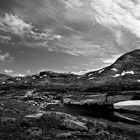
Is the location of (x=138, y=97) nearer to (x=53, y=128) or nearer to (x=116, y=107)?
(x=116, y=107)

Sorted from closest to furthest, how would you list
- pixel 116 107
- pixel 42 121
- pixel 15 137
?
pixel 15 137, pixel 42 121, pixel 116 107

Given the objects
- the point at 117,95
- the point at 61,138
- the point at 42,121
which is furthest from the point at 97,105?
the point at 61,138

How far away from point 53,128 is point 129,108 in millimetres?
39703

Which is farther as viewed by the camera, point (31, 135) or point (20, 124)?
point (20, 124)

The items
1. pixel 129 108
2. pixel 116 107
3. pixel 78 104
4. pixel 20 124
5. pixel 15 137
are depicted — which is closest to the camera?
pixel 15 137

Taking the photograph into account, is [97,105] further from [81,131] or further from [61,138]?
[61,138]

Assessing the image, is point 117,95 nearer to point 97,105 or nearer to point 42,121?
point 97,105

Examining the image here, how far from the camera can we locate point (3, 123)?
2214 cm

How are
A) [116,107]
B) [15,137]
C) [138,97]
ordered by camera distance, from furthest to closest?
[138,97]
[116,107]
[15,137]

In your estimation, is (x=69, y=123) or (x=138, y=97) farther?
(x=138, y=97)

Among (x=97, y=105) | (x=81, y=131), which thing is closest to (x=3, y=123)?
(x=81, y=131)

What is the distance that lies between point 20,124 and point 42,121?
141 inches

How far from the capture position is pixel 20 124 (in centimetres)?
2209

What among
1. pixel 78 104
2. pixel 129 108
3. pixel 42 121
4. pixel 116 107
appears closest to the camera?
pixel 42 121
